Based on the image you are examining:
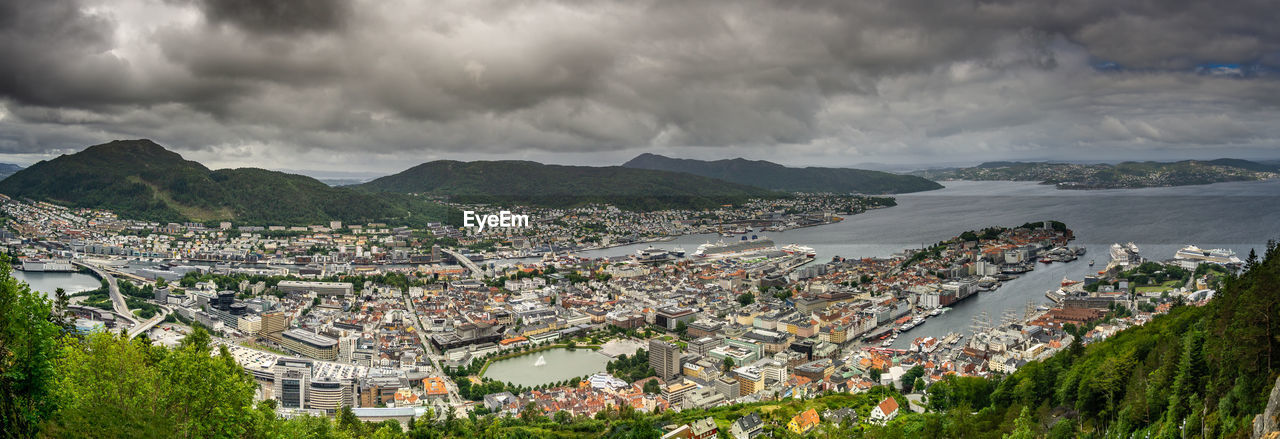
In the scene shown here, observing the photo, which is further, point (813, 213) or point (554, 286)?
point (813, 213)

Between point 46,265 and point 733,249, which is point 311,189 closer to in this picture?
point 46,265

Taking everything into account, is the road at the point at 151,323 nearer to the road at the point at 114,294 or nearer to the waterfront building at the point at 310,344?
the road at the point at 114,294

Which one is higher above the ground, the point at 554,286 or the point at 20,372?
the point at 20,372

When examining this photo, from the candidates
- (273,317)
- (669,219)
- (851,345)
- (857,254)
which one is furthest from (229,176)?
(851,345)

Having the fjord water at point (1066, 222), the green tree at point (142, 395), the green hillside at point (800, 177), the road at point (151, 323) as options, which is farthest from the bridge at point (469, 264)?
the green hillside at point (800, 177)

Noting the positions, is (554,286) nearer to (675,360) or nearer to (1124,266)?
(675,360)

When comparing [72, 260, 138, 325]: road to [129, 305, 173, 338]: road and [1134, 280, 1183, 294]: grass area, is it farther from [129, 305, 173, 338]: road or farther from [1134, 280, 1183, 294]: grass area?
[1134, 280, 1183, 294]: grass area
